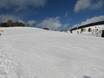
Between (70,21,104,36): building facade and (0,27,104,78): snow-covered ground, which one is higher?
(70,21,104,36): building facade

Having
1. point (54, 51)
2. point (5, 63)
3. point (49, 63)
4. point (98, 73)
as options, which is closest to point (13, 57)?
point (5, 63)

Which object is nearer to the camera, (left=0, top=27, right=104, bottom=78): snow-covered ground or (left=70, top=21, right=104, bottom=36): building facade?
(left=0, top=27, right=104, bottom=78): snow-covered ground

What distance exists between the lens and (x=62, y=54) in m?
10.3

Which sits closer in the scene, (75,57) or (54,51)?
(75,57)

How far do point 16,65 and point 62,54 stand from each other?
3051mm

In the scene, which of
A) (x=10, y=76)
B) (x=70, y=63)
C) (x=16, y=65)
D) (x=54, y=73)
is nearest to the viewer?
(x=10, y=76)

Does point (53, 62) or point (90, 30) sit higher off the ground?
point (90, 30)

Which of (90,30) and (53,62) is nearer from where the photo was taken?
(53,62)

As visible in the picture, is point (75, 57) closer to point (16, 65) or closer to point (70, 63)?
point (70, 63)

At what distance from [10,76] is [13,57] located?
7.08 feet

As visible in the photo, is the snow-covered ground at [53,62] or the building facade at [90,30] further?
the building facade at [90,30]

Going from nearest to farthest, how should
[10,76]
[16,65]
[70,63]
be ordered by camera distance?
[10,76] → [16,65] → [70,63]

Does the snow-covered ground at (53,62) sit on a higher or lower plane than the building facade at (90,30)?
lower

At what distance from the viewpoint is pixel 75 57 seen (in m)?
9.82
